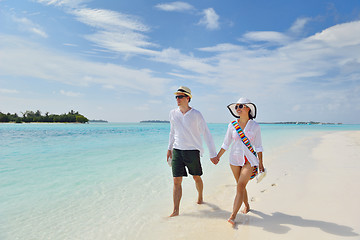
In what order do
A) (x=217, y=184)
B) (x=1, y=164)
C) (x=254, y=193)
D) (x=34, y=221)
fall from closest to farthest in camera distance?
(x=34, y=221) → (x=254, y=193) → (x=217, y=184) → (x=1, y=164)

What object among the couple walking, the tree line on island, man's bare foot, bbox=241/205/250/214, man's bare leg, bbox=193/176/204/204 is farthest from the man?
the tree line on island

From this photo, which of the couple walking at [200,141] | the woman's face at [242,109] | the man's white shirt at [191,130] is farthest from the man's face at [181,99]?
the woman's face at [242,109]

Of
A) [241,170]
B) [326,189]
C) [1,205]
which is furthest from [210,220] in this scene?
[1,205]

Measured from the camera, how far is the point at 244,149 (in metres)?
3.15

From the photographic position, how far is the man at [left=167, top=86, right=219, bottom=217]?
362 centimetres

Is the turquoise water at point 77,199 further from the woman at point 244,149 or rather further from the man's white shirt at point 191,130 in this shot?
the woman at point 244,149

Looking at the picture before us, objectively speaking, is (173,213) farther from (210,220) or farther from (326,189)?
(326,189)

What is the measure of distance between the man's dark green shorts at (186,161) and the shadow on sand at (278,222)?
76 centimetres

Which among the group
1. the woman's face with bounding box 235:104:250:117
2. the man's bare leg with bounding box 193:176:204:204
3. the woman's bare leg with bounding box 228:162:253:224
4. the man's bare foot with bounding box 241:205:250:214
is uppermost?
the woman's face with bounding box 235:104:250:117

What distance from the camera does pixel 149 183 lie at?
235 inches

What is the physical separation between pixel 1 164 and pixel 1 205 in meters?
5.72

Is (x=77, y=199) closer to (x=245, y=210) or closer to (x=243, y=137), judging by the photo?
(x=245, y=210)

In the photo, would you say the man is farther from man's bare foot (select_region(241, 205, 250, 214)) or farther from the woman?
man's bare foot (select_region(241, 205, 250, 214))

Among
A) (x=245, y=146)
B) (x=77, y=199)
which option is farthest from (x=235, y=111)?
(x=77, y=199)
